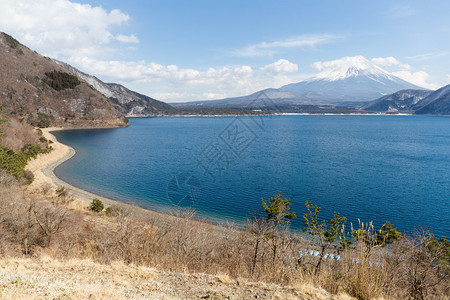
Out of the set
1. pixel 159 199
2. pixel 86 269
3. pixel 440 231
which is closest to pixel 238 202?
pixel 159 199

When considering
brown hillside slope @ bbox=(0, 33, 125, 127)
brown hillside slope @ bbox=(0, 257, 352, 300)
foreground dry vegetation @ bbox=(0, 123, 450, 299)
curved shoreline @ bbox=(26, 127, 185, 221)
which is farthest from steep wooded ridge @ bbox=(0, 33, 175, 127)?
Answer: brown hillside slope @ bbox=(0, 257, 352, 300)

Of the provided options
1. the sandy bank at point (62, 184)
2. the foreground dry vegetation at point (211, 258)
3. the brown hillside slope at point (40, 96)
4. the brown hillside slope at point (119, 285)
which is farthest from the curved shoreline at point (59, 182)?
the brown hillside slope at point (40, 96)

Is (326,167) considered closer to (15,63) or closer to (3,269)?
(3,269)

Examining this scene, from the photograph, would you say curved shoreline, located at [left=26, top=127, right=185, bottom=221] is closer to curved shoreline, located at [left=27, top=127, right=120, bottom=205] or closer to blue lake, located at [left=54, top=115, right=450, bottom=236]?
curved shoreline, located at [left=27, top=127, right=120, bottom=205]

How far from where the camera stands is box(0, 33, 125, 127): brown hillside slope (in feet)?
279

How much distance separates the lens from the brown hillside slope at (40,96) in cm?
8512

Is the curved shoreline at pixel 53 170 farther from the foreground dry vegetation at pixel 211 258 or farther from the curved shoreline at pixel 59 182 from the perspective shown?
the foreground dry vegetation at pixel 211 258

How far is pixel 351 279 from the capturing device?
16.9 feet

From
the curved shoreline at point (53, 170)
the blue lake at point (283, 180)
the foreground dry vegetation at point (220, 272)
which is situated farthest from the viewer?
the curved shoreline at point (53, 170)

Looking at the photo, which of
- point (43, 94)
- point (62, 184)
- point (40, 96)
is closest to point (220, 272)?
point (62, 184)

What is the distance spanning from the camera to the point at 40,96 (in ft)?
302

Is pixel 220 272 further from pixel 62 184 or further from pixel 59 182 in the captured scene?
pixel 59 182

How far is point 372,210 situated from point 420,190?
9.50 meters

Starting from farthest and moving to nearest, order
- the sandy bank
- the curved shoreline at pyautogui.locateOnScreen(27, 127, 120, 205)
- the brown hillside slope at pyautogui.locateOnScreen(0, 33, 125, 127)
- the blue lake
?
1. the brown hillside slope at pyautogui.locateOnScreen(0, 33, 125, 127)
2. the curved shoreline at pyautogui.locateOnScreen(27, 127, 120, 205)
3. the blue lake
4. the sandy bank
